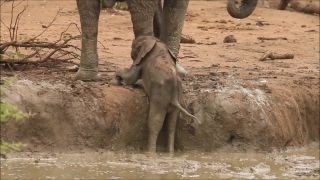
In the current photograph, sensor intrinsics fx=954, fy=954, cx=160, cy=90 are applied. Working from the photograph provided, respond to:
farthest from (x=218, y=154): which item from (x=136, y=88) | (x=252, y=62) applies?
(x=252, y=62)

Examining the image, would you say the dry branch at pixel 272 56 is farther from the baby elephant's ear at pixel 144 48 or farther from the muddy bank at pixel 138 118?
the baby elephant's ear at pixel 144 48

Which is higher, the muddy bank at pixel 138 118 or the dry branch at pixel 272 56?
the dry branch at pixel 272 56

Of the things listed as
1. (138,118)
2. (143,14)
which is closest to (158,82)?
(138,118)

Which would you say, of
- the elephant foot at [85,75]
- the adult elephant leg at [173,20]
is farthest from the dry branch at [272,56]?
the elephant foot at [85,75]

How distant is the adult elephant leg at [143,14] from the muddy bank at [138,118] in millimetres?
616

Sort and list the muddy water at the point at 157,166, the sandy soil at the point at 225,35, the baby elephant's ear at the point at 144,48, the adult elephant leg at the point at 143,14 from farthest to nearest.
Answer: the sandy soil at the point at 225,35 → the adult elephant leg at the point at 143,14 → the baby elephant's ear at the point at 144,48 → the muddy water at the point at 157,166

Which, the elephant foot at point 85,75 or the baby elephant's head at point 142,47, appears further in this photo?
the elephant foot at point 85,75

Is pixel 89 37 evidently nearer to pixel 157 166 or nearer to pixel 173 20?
pixel 173 20

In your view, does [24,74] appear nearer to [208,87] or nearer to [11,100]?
[11,100]

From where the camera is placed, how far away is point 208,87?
337 inches

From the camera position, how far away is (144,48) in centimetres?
827

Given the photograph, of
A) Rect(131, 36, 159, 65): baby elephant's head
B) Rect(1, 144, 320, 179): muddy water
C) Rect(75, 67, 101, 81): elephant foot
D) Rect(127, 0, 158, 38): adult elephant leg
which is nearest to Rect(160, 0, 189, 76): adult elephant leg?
Rect(127, 0, 158, 38): adult elephant leg

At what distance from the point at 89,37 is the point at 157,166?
1.69m

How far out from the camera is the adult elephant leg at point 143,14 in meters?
8.43
